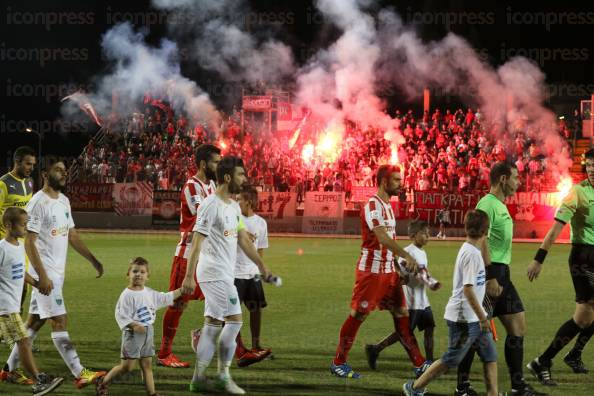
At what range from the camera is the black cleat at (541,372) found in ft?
24.7

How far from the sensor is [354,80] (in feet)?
143

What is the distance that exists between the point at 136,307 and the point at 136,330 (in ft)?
0.61

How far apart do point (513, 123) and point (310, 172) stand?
28.4ft

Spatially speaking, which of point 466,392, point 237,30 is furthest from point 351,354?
point 237,30

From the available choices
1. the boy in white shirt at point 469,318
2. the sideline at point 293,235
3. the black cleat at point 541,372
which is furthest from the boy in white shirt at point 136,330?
the sideline at point 293,235

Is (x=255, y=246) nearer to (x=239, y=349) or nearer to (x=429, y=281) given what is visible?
(x=239, y=349)

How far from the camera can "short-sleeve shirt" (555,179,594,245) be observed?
7961 mm

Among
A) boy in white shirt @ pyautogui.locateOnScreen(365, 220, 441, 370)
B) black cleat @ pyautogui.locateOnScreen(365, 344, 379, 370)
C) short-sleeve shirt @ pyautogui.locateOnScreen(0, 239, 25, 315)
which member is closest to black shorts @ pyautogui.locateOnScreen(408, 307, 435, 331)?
boy in white shirt @ pyautogui.locateOnScreen(365, 220, 441, 370)

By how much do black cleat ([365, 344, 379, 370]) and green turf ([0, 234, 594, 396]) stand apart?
0.23 ft

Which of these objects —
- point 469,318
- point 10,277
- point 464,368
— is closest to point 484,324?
point 469,318

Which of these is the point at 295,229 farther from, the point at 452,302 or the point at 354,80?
the point at 452,302

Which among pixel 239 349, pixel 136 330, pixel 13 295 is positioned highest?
pixel 13 295

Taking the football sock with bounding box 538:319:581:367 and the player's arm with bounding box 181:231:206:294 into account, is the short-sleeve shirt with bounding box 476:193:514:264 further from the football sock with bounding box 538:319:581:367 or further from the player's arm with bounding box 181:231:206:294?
the player's arm with bounding box 181:231:206:294

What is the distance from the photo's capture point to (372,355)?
26.6 feet
